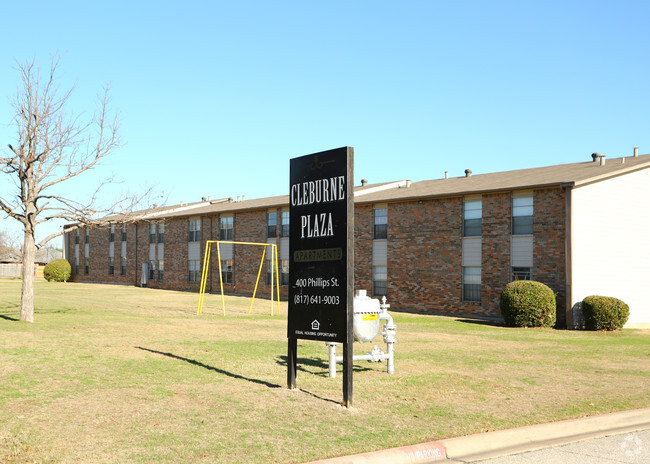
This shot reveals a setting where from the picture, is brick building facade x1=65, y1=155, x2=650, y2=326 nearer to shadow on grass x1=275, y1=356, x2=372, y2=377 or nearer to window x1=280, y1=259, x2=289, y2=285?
window x1=280, y1=259, x2=289, y2=285

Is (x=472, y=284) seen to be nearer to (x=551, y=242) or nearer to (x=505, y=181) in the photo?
(x=551, y=242)

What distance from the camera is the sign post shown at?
28.5 ft

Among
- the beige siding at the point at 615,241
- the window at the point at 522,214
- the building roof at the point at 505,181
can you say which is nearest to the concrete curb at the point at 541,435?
the building roof at the point at 505,181

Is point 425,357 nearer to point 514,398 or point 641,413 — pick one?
point 514,398

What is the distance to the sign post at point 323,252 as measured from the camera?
342 inches

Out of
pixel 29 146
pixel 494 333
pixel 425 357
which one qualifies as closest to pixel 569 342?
pixel 494 333

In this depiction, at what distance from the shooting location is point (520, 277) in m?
27.3

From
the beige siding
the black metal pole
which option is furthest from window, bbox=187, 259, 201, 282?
the black metal pole

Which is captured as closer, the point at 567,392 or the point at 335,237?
the point at 335,237

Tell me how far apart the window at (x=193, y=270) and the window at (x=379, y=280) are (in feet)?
57.2

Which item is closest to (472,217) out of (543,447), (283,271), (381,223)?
(381,223)

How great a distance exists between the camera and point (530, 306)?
2366 cm

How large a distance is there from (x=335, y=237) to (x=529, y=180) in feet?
69.3

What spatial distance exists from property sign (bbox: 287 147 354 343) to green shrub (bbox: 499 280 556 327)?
16033 mm
